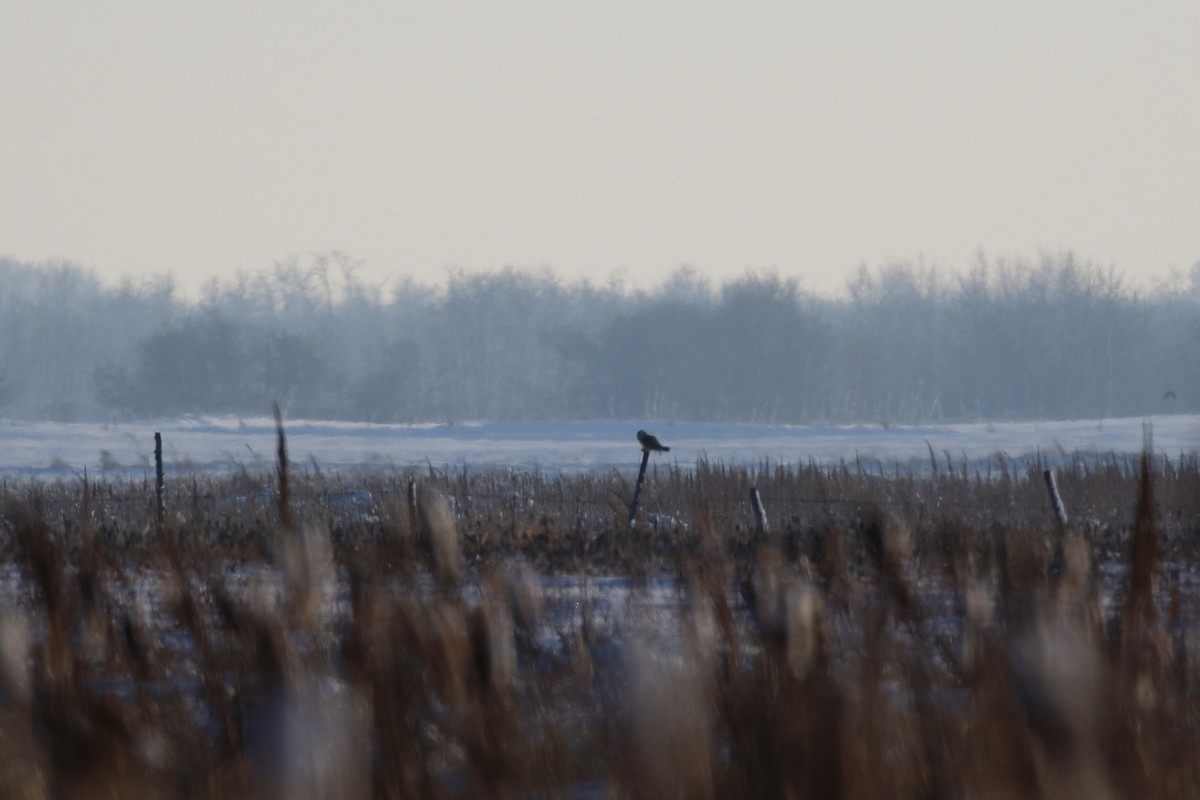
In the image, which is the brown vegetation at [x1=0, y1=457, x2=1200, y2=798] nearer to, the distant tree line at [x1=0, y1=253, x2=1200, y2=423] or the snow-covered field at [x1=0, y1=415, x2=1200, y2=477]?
the snow-covered field at [x1=0, y1=415, x2=1200, y2=477]

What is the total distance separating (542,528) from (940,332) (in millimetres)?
78500

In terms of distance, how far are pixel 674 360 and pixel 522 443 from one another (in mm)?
32624

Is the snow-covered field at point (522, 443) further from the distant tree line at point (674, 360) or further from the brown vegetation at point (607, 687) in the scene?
the brown vegetation at point (607, 687)

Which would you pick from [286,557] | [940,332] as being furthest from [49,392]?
[286,557]

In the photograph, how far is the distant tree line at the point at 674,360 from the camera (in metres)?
74.9

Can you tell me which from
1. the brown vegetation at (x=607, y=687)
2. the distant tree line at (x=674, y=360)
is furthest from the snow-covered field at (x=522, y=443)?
the brown vegetation at (x=607, y=687)

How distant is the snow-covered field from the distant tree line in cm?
1949

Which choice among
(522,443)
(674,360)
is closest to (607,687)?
(522,443)

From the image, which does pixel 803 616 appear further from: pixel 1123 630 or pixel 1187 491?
pixel 1187 491

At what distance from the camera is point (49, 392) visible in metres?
89.8

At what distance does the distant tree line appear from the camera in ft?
246

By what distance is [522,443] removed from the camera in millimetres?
45375

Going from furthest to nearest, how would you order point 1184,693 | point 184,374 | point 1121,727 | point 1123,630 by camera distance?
point 184,374 → point 1184,693 → point 1123,630 → point 1121,727

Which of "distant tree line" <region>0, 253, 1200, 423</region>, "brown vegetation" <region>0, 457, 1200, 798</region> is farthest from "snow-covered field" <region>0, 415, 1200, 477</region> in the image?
"brown vegetation" <region>0, 457, 1200, 798</region>
